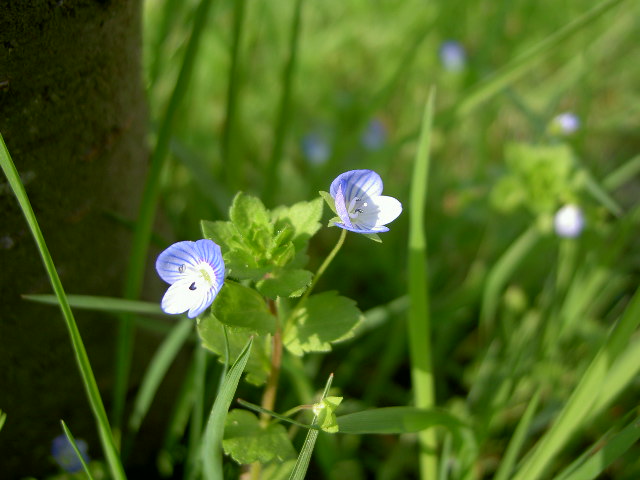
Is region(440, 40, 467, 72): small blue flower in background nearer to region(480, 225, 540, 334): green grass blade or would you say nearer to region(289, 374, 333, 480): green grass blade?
region(480, 225, 540, 334): green grass blade

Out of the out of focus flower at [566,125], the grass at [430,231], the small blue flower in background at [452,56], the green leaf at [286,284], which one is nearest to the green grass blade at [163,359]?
the grass at [430,231]

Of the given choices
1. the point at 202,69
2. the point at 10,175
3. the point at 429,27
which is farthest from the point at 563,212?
the point at 202,69

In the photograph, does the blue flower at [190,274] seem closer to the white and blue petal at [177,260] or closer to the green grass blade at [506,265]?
the white and blue petal at [177,260]

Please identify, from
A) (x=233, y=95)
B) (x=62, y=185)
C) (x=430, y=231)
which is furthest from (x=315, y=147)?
(x=62, y=185)

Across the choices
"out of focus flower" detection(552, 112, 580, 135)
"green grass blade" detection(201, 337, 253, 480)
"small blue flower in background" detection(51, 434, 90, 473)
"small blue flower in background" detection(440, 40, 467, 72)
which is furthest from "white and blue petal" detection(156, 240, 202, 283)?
"small blue flower in background" detection(440, 40, 467, 72)

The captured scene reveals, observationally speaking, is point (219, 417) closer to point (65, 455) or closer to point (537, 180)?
point (65, 455)

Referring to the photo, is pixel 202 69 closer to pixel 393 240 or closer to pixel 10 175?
pixel 393 240
